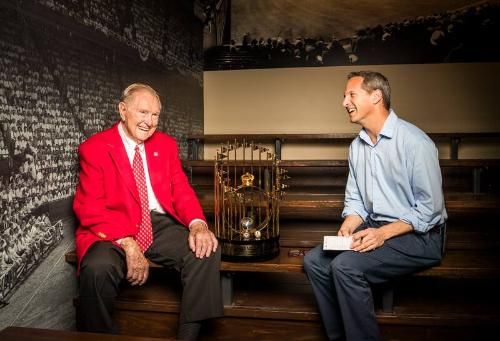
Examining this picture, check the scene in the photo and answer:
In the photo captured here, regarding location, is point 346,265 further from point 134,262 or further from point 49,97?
point 49,97

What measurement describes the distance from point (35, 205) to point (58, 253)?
1.10ft

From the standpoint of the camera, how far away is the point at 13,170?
6.15 ft

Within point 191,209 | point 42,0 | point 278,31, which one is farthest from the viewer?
point 278,31

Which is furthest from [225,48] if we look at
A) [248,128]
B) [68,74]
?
[68,74]

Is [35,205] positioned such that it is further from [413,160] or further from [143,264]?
[413,160]

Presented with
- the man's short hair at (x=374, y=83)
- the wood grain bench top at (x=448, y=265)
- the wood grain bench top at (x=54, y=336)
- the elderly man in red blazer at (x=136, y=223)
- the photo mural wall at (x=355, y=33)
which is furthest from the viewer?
the photo mural wall at (x=355, y=33)

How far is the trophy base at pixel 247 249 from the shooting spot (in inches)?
87.5

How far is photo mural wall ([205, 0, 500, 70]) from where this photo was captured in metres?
4.34

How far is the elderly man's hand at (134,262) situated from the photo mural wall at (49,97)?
0.41 metres

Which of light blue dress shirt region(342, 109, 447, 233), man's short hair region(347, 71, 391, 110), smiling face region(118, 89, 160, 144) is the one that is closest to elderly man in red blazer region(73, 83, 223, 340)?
smiling face region(118, 89, 160, 144)

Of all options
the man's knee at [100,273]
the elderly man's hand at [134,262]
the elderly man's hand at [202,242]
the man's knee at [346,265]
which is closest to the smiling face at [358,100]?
the man's knee at [346,265]

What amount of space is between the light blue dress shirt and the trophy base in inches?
18.4

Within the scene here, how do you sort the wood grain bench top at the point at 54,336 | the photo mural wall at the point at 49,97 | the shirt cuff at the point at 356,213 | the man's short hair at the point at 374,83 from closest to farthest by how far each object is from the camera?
the wood grain bench top at the point at 54,336 < the photo mural wall at the point at 49,97 < the man's short hair at the point at 374,83 < the shirt cuff at the point at 356,213

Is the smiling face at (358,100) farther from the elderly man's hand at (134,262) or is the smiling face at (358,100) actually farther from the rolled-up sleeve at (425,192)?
the elderly man's hand at (134,262)
